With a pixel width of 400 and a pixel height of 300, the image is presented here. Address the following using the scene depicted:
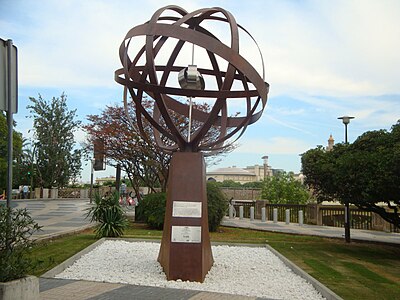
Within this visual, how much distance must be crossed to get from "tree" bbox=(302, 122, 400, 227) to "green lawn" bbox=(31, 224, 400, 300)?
5.47 ft

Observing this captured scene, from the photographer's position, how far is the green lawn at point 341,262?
345 inches

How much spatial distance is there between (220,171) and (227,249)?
104 meters

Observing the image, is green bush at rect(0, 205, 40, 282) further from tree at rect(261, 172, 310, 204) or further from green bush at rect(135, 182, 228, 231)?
tree at rect(261, 172, 310, 204)

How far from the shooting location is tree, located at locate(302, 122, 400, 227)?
12.8m

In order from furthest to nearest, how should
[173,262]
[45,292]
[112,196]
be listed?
[112,196] → [173,262] → [45,292]

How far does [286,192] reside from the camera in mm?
35219

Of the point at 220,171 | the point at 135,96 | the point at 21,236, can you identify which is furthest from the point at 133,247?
the point at 220,171

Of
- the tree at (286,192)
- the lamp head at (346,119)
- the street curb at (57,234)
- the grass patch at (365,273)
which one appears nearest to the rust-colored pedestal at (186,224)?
the grass patch at (365,273)

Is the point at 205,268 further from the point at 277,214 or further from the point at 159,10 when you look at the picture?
the point at 277,214

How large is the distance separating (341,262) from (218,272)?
4.00 metres

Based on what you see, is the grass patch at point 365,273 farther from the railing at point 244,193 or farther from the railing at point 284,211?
the railing at point 244,193

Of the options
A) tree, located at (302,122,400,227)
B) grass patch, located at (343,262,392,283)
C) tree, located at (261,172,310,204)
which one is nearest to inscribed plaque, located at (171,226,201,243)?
grass patch, located at (343,262,392,283)

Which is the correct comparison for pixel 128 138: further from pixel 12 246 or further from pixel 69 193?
pixel 69 193

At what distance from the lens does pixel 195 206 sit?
9672 mm
